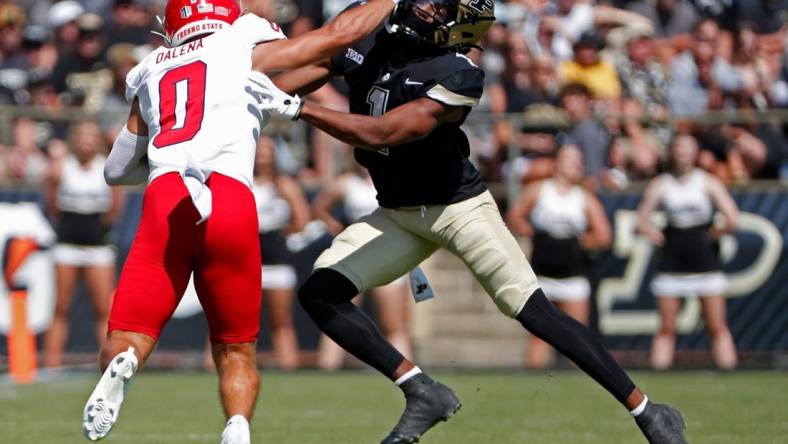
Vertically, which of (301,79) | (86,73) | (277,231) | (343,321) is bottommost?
(277,231)

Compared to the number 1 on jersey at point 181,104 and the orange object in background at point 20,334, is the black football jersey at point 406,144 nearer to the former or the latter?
the number 1 on jersey at point 181,104

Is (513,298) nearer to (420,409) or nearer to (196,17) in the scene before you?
(420,409)

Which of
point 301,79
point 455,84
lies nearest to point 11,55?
point 301,79

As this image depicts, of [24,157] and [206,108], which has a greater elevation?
[206,108]

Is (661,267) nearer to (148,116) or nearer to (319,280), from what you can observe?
(319,280)

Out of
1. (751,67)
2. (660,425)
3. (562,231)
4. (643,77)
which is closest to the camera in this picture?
(660,425)

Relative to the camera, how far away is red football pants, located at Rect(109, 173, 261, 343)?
18.2 feet

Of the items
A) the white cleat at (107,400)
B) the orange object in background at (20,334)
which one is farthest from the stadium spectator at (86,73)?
the white cleat at (107,400)

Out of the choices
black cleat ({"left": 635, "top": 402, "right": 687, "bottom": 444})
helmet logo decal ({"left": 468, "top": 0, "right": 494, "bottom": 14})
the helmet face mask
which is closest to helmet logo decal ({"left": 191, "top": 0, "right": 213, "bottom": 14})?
the helmet face mask

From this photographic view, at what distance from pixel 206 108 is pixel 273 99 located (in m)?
0.29

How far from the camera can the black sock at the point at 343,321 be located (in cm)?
654

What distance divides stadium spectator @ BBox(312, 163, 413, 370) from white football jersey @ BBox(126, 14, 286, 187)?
21.6ft

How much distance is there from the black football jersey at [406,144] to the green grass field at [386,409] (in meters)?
1.24

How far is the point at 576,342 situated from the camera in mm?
6336
